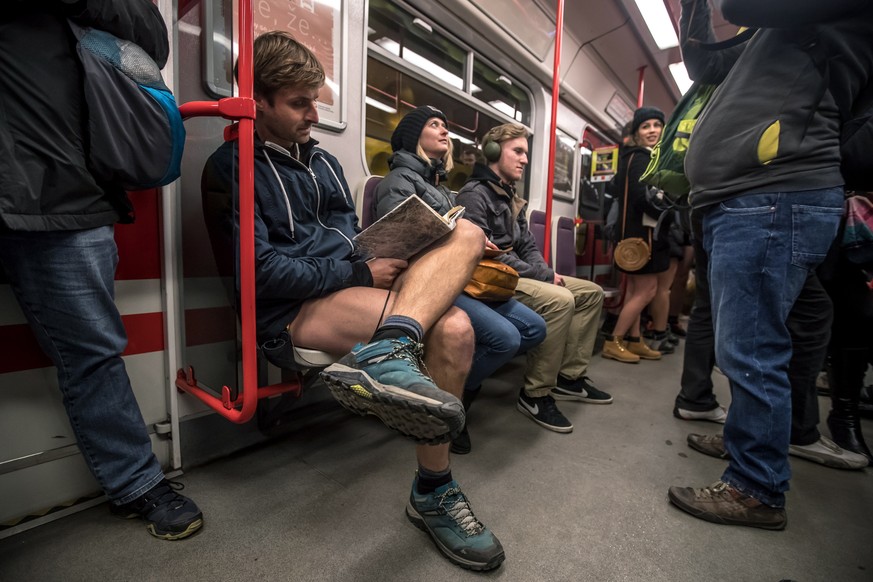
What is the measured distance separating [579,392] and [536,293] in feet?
2.36

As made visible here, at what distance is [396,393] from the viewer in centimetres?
82

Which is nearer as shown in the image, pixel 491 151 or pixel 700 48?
pixel 700 48

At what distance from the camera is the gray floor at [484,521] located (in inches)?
41.6

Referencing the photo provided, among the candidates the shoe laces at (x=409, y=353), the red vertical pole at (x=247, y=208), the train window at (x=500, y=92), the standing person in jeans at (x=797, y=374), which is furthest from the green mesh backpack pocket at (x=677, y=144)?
the train window at (x=500, y=92)

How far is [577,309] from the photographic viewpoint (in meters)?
2.43

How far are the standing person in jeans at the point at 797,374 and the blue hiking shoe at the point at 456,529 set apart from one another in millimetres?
1244

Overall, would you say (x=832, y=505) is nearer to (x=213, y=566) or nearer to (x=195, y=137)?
(x=213, y=566)

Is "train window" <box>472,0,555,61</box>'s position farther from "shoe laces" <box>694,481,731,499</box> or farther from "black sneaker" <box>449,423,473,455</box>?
"shoe laces" <box>694,481,731,499</box>

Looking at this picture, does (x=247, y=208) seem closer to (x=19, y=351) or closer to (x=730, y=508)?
(x=19, y=351)

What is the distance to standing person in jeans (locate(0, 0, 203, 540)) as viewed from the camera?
88 cm

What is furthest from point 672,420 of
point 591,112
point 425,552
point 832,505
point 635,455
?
point 591,112

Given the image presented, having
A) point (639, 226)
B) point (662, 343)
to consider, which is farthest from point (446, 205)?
point (662, 343)

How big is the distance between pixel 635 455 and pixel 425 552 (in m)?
1.08

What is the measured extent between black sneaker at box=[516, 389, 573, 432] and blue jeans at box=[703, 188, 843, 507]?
29.7 inches
